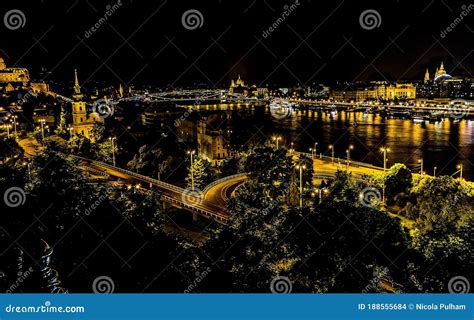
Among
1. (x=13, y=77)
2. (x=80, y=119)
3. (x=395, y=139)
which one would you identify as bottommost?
(x=80, y=119)

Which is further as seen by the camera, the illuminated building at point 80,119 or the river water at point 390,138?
the illuminated building at point 80,119

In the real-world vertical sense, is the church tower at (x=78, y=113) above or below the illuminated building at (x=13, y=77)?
below

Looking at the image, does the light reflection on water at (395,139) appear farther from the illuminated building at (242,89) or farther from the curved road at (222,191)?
the illuminated building at (242,89)

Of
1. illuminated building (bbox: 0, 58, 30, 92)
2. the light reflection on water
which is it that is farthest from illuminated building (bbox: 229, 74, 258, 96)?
illuminated building (bbox: 0, 58, 30, 92)

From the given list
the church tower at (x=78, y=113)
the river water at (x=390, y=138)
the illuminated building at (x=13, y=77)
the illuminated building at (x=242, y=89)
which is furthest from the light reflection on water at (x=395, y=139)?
the illuminated building at (x=242, y=89)

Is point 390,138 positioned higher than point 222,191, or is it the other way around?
point 390,138

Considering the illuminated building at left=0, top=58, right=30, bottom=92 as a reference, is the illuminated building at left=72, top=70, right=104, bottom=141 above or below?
below

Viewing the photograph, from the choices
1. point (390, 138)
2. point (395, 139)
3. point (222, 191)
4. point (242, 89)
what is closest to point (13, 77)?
point (390, 138)

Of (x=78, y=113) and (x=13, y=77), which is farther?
(x=13, y=77)

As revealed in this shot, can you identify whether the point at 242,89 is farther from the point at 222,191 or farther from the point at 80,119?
the point at 222,191

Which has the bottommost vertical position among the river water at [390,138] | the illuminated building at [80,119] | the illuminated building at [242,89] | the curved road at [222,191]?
the curved road at [222,191]

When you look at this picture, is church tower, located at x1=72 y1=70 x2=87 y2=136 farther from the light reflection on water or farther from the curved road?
the curved road
